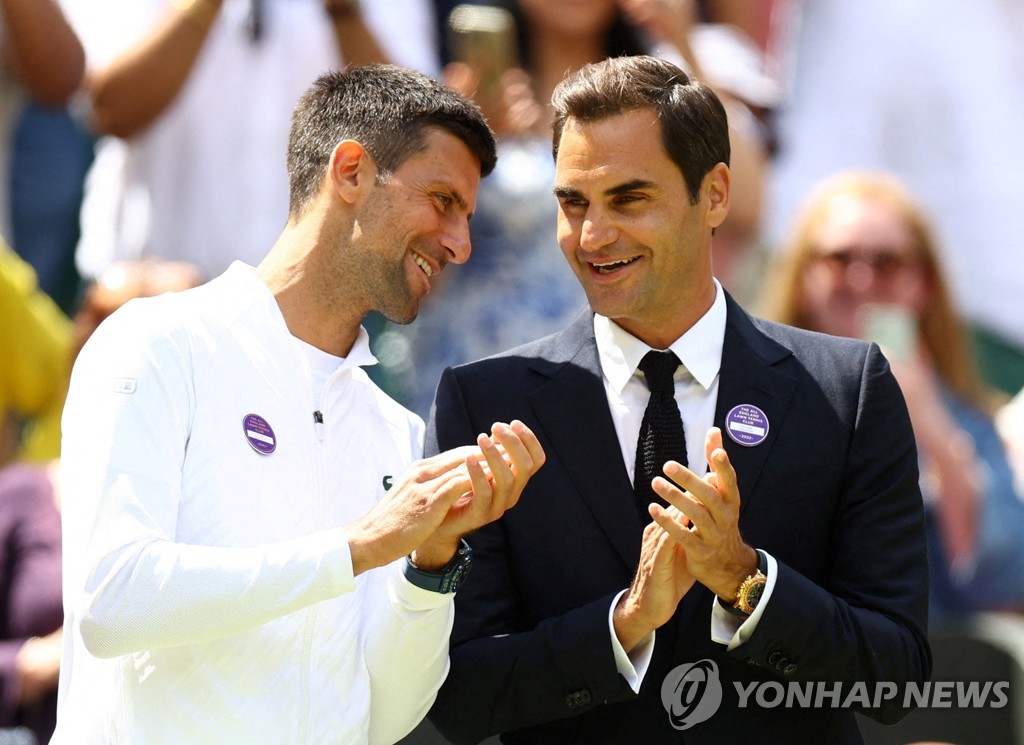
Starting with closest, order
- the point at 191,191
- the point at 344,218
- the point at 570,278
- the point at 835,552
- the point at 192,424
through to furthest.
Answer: the point at 192,424
the point at 835,552
the point at 344,218
the point at 570,278
the point at 191,191

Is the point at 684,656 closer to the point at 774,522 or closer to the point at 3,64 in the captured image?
the point at 774,522

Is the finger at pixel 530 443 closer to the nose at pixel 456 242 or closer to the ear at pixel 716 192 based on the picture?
the nose at pixel 456 242

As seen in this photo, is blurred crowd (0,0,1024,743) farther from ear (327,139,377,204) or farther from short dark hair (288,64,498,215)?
ear (327,139,377,204)

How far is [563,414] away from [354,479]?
474mm

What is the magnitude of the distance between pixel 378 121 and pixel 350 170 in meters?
0.13

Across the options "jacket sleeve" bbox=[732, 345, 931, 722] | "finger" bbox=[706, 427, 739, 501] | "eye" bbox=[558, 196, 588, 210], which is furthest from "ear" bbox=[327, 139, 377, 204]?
"jacket sleeve" bbox=[732, 345, 931, 722]

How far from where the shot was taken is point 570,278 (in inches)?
205

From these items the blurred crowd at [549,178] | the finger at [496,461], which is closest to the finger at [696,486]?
the finger at [496,461]

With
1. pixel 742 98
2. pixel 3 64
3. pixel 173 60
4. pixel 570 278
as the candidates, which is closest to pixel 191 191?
pixel 173 60

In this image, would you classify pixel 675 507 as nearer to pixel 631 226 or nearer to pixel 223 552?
pixel 631 226

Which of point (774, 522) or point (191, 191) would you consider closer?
point (774, 522)

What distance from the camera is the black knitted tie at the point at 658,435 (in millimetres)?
2945

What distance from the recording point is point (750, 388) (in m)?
3.02

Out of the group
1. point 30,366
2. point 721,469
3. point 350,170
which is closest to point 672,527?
point 721,469
